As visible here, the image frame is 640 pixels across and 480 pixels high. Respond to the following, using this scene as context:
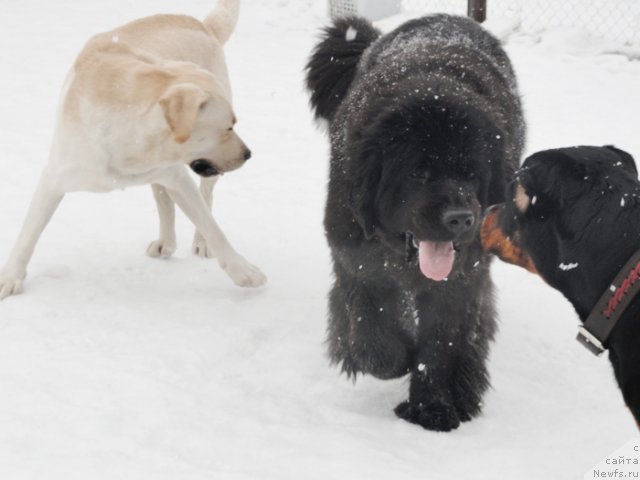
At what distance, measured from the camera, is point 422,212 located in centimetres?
304

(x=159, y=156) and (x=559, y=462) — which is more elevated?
(x=159, y=156)

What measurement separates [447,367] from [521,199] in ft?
3.26

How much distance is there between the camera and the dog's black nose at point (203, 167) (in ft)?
13.7

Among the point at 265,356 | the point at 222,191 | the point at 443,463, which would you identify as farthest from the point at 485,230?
the point at 222,191

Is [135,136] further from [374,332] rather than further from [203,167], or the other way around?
[374,332]

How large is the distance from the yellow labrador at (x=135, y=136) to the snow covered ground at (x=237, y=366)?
0.34 metres

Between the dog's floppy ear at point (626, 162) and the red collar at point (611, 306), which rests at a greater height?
the dog's floppy ear at point (626, 162)

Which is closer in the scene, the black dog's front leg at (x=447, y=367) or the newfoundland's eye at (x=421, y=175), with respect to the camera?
the newfoundland's eye at (x=421, y=175)

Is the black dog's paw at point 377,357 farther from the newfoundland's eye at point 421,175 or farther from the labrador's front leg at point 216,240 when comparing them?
the labrador's front leg at point 216,240

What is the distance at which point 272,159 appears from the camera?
666 centimetres

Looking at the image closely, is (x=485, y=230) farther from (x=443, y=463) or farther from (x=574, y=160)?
(x=443, y=463)

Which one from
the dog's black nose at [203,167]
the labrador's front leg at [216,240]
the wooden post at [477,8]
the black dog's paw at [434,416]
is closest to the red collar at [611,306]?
the black dog's paw at [434,416]

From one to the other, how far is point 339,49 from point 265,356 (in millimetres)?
1809

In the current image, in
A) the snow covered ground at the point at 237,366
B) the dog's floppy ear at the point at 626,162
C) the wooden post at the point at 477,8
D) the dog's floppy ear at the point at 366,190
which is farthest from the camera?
the wooden post at the point at 477,8
